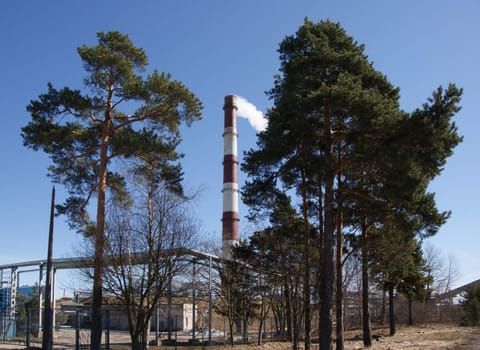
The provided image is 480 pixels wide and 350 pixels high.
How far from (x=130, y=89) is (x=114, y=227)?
527 cm

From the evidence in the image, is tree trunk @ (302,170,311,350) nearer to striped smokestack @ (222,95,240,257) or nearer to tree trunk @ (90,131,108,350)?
tree trunk @ (90,131,108,350)

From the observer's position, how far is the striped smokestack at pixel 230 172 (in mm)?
46531

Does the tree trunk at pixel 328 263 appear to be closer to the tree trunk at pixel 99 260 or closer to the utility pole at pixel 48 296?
the tree trunk at pixel 99 260

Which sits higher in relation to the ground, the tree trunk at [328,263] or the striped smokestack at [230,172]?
the striped smokestack at [230,172]

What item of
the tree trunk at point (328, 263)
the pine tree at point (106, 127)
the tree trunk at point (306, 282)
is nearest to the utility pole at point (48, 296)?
the pine tree at point (106, 127)

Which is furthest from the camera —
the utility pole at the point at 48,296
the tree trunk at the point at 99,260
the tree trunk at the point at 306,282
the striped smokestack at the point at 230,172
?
the striped smokestack at the point at 230,172

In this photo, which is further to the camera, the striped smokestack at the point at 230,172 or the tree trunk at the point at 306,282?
the striped smokestack at the point at 230,172

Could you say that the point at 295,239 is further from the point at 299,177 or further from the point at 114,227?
the point at 114,227

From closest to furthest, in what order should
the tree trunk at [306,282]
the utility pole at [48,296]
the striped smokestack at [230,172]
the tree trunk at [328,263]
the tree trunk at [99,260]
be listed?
the tree trunk at [328,263] → the tree trunk at [99,260] → the utility pole at [48,296] → the tree trunk at [306,282] → the striped smokestack at [230,172]

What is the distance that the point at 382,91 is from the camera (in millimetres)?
17797

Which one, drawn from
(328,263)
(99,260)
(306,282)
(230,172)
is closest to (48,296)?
(99,260)

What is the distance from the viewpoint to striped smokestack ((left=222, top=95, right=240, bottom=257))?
153 ft

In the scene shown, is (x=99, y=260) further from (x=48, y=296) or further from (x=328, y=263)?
(x=328, y=263)

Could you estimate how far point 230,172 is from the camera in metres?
47.5
